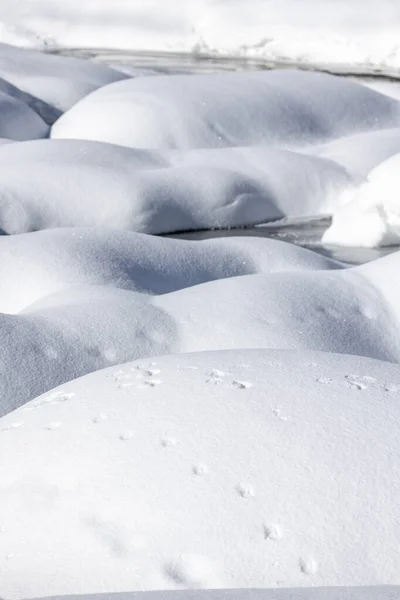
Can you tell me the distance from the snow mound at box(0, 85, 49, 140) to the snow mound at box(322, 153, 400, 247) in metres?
1.93

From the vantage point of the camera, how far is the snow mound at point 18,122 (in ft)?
17.0

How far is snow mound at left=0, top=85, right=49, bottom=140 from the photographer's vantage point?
5168mm

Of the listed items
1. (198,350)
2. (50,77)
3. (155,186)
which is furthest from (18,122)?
(198,350)

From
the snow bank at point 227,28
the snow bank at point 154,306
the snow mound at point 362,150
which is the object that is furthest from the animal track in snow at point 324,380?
the snow bank at point 227,28

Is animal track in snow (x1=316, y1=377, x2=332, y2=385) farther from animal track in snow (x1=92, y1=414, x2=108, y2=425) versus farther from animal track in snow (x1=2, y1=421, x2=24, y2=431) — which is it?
animal track in snow (x1=2, y1=421, x2=24, y2=431)

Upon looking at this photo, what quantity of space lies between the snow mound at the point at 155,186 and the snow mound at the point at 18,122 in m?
0.85

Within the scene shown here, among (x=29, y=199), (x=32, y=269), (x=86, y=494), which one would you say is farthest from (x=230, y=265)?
(x=86, y=494)

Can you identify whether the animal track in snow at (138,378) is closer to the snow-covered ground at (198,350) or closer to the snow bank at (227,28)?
the snow-covered ground at (198,350)

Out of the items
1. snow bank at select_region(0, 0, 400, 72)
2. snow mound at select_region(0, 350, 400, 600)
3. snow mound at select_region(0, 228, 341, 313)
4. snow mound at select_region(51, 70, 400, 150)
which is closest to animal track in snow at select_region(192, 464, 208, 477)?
snow mound at select_region(0, 350, 400, 600)

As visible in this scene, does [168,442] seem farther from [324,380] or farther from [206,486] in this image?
[324,380]

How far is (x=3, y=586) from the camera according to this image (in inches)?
51.7

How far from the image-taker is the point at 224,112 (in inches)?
197

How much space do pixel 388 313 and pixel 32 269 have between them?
96cm

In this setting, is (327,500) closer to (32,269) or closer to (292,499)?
(292,499)
